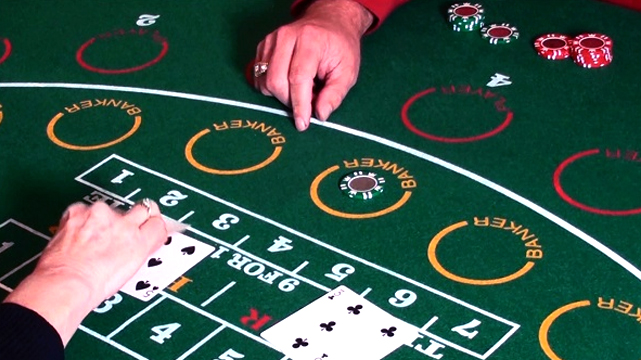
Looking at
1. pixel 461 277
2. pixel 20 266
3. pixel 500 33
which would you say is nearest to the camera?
pixel 461 277

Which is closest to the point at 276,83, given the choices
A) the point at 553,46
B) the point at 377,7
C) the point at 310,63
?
the point at 310,63

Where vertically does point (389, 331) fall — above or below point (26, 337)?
below

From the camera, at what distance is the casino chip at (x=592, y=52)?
2.60 m

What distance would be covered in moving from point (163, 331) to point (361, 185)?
20.7 inches

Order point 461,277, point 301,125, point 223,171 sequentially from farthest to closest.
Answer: point 301,125, point 223,171, point 461,277

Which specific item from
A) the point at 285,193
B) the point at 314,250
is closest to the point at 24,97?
the point at 285,193

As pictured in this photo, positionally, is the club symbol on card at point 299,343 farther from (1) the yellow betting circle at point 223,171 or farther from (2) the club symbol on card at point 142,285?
(1) the yellow betting circle at point 223,171

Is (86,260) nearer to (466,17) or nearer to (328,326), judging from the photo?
(328,326)

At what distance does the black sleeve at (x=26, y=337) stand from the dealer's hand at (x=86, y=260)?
0.09 ft

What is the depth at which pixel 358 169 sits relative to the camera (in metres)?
2.34

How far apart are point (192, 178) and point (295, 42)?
0.45m

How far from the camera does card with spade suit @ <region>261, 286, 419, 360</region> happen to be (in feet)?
6.25

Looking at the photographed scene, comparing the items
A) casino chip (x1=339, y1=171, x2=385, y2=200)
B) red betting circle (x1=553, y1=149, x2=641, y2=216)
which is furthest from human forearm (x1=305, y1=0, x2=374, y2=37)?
red betting circle (x1=553, y1=149, x2=641, y2=216)

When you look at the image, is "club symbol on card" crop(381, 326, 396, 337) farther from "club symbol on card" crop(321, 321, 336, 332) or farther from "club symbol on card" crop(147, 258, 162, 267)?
"club symbol on card" crop(147, 258, 162, 267)
